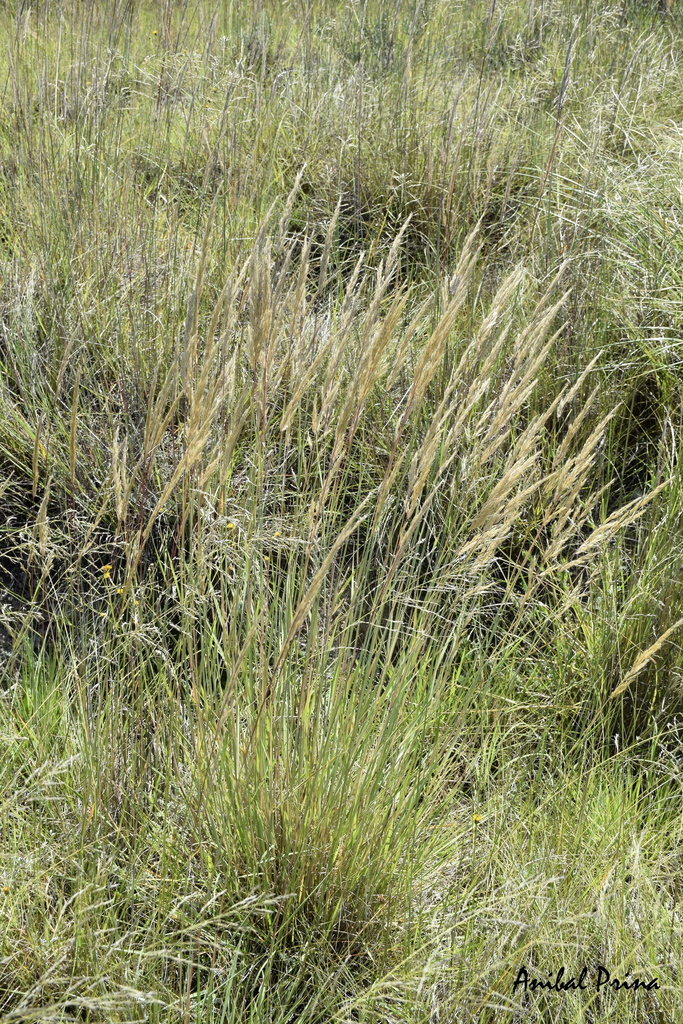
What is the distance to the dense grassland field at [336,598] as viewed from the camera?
1280mm

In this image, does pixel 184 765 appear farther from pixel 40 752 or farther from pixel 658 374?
pixel 658 374

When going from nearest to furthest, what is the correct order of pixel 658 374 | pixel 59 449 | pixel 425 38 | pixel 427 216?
pixel 59 449 → pixel 658 374 → pixel 427 216 → pixel 425 38

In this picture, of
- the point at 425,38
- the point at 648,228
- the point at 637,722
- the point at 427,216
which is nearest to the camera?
the point at 637,722

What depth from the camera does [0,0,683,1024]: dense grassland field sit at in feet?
4.20

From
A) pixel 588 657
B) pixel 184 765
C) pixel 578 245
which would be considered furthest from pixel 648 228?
pixel 184 765

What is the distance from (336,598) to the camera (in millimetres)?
1373

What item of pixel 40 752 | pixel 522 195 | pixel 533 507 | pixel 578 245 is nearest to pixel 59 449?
pixel 40 752

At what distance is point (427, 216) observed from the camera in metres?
3.20

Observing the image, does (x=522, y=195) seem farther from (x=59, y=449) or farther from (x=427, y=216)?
(x=59, y=449)

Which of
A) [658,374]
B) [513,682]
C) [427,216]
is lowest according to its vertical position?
[513,682]

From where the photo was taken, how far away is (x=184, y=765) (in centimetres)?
157

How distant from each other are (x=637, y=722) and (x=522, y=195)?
2.29 metres

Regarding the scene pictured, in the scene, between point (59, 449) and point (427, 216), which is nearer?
point (59, 449)

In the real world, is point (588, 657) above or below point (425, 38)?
below
